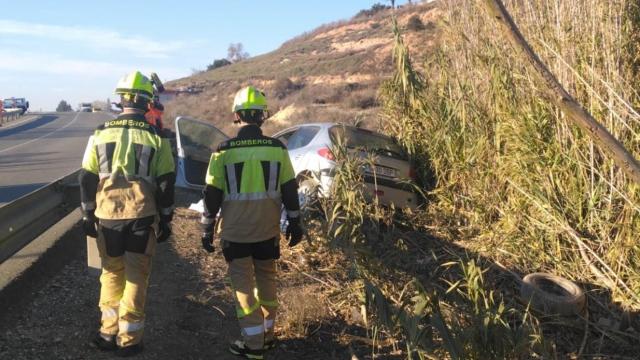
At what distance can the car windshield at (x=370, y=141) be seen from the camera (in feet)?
23.8

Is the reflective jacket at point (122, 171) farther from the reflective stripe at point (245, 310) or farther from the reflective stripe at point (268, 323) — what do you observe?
the reflective stripe at point (268, 323)

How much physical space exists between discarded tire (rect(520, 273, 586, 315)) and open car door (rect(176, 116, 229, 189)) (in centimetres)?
451

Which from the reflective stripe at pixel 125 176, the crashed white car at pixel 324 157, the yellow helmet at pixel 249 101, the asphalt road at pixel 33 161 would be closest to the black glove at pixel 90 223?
the reflective stripe at pixel 125 176

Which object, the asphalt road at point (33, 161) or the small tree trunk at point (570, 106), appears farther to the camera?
the asphalt road at point (33, 161)

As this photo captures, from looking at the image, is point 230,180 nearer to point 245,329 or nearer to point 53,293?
point 245,329

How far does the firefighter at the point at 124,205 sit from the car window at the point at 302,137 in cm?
400

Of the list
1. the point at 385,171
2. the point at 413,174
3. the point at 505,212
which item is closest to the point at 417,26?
the point at 413,174

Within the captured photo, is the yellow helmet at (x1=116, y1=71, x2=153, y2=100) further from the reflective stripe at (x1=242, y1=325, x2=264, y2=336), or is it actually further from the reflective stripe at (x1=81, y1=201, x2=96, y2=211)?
the reflective stripe at (x1=242, y1=325, x2=264, y2=336)

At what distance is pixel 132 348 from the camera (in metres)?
3.54

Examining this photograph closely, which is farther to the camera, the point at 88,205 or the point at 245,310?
the point at 245,310

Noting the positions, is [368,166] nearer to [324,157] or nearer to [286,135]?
[324,157]

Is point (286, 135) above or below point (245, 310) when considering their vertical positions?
above

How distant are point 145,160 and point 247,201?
737 millimetres

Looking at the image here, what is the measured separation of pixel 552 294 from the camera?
14.5 feet
